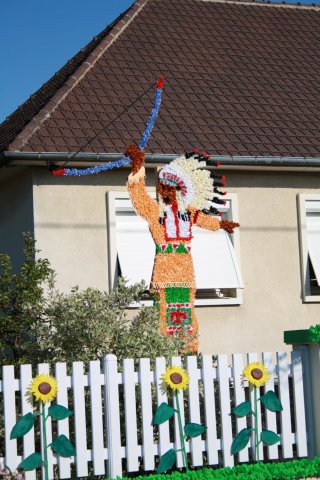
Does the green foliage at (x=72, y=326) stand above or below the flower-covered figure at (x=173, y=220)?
below

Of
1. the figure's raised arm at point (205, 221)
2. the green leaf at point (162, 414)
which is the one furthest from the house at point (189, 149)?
the green leaf at point (162, 414)

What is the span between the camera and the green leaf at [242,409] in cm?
888

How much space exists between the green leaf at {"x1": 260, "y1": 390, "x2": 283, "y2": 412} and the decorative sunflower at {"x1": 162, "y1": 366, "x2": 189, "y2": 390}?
75 cm

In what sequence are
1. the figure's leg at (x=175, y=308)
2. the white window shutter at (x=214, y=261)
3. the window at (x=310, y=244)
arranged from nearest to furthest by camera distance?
the figure's leg at (x=175, y=308) → the white window shutter at (x=214, y=261) → the window at (x=310, y=244)

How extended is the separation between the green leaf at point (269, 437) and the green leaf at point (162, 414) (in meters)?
0.86

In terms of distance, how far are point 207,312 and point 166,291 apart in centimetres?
280

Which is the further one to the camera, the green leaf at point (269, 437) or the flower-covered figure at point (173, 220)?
the flower-covered figure at point (173, 220)

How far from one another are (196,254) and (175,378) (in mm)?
6212

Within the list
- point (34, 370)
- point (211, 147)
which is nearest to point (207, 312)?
point (211, 147)

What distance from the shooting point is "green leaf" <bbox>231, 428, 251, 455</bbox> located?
8.87 metres

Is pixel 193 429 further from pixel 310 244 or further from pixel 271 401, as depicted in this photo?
pixel 310 244

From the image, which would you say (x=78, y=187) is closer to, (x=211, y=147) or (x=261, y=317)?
(x=211, y=147)

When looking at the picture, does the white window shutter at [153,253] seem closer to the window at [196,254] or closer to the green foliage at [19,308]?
the window at [196,254]

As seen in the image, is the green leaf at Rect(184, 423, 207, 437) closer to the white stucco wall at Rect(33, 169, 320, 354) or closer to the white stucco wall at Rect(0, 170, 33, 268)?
the white stucco wall at Rect(33, 169, 320, 354)
